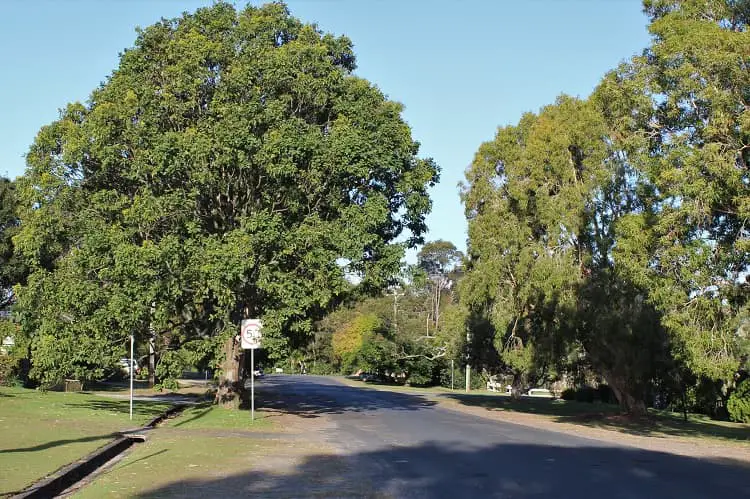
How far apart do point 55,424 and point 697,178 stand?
61.5ft

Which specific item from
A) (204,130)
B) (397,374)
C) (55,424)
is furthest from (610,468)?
(397,374)

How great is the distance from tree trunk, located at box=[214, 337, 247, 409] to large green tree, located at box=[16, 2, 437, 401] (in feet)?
1.00

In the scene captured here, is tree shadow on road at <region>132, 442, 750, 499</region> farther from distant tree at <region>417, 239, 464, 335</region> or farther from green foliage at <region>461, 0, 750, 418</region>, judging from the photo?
distant tree at <region>417, 239, 464, 335</region>

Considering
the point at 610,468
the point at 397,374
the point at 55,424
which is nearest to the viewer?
the point at 610,468

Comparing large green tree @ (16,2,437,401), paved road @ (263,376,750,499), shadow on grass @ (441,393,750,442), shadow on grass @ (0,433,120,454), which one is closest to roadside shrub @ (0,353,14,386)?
large green tree @ (16,2,437,401)

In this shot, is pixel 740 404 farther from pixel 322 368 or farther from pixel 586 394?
pixel 322 368

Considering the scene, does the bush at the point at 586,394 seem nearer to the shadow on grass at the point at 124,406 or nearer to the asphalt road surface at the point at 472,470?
the shadow on grass at the point at 124,406

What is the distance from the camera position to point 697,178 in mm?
22250

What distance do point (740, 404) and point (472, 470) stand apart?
25033 mm

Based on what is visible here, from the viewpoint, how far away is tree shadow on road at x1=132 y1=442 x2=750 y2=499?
40.3 feet

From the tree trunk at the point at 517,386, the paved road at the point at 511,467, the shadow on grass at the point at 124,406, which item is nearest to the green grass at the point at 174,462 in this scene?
the paved road at the point at 511,467

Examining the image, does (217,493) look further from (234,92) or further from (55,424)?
(234,92)

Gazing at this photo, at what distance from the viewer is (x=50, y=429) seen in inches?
806

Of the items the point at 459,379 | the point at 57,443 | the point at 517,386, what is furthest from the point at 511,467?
the point at 459,379
